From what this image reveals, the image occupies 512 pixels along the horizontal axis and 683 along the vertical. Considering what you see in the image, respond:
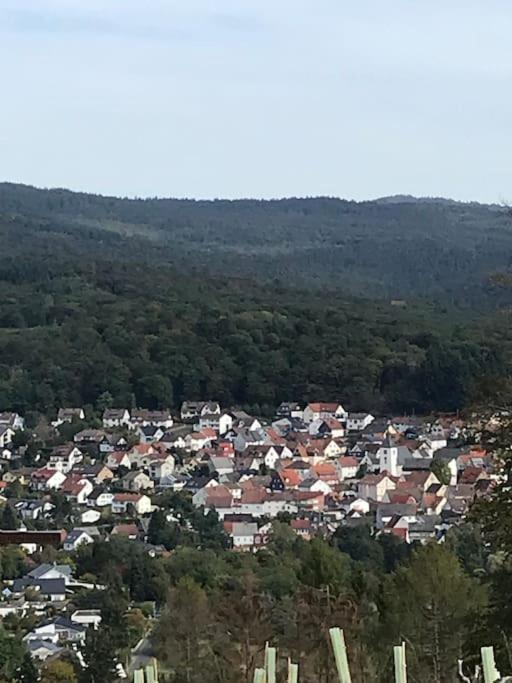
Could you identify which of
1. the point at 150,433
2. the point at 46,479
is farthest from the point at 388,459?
the point at 46,479

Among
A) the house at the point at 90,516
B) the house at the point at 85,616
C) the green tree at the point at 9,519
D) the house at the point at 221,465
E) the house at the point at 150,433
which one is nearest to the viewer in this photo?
the house at the point at 85,616

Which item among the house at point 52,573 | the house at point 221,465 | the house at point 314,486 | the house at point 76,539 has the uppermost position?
the house at point 221,465

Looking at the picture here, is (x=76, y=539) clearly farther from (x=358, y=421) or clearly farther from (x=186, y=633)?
(x=358, y=421)

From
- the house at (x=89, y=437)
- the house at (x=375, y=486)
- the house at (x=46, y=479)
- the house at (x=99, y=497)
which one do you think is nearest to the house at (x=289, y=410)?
the house at (x=89, y=437)

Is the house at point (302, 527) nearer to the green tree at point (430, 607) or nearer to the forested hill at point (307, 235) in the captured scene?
the green tree at point (430, 607)

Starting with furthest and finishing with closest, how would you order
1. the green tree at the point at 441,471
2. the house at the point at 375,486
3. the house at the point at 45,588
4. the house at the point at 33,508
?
1. the green tree at the point at 441,471
2. the house at the point at 375,486
3. the house at the point at 33,508
4. the house at the point at 45,588

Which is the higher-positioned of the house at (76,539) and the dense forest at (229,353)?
the dense forest at (229,353)

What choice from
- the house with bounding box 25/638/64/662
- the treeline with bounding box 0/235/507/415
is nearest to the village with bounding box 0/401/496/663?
the treeline with bounding box 0/235/507/415

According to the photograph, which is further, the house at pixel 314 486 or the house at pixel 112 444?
the house at pixel 112 444
